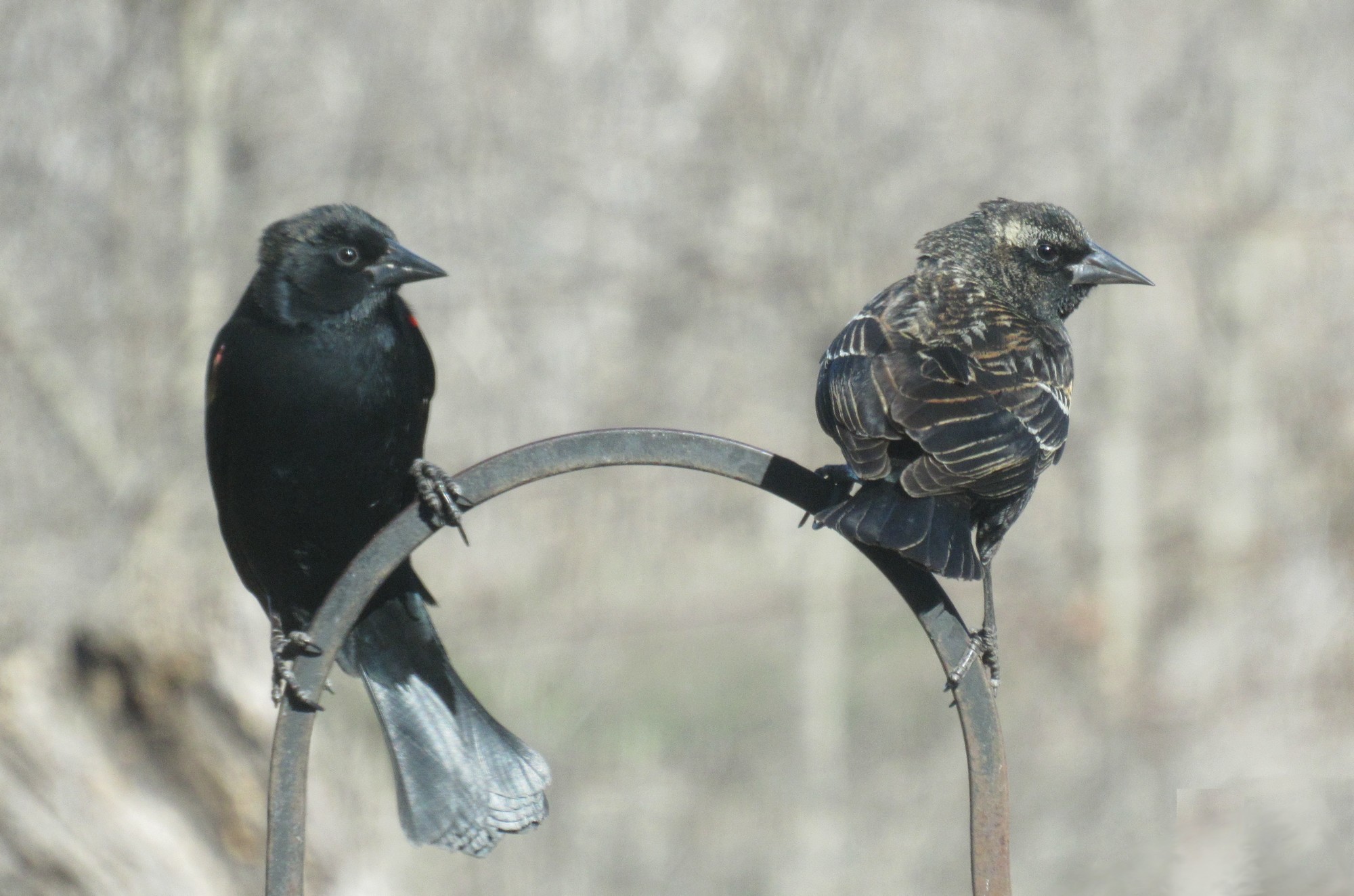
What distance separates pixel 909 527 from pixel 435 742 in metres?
1.04

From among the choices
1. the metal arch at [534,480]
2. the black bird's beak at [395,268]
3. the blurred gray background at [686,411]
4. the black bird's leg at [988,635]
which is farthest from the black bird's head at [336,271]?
the blurred gray background at [686,411]

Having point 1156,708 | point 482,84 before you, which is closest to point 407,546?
point 482,84

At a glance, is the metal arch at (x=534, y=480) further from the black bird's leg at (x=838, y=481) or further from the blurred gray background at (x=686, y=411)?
the blurred gray background at (x=686, y=411)

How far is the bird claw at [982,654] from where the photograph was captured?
2.30m

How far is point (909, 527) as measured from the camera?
2.23 metres

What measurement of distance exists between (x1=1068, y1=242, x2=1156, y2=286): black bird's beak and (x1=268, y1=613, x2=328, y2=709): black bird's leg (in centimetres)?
196

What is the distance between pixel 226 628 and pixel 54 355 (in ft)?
3.51

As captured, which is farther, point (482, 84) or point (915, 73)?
point (915, 73)

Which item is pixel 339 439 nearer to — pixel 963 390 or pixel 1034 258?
pixel 963 390

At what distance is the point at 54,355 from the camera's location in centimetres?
471

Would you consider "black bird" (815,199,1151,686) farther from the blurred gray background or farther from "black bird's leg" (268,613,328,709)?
the blurred gray background

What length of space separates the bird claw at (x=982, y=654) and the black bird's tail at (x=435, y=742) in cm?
80

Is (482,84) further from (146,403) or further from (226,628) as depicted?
(226,628)

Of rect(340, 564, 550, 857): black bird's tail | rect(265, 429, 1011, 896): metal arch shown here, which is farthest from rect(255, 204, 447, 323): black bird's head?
rect(265, 429, 1011, 896): metal arch
